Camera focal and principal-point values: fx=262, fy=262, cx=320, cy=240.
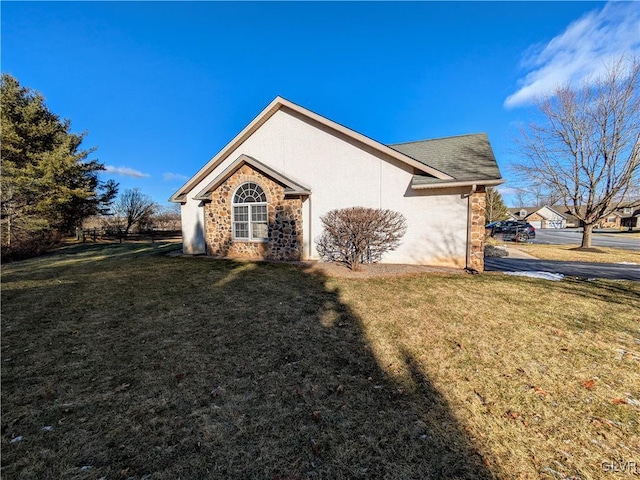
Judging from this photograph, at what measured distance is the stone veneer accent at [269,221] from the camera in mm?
10492

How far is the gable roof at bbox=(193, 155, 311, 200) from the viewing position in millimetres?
10156

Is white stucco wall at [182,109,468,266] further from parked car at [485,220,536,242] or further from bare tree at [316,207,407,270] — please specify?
parked car at [485,220,536,242]

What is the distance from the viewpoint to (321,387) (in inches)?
117

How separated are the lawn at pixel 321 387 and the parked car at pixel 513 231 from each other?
58.3ft

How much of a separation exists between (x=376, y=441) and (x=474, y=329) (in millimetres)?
3011

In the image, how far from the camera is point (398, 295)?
6.10 m

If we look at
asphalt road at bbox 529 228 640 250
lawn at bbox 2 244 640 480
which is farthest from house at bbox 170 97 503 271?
asphalt road at bbox 529 228 640 250

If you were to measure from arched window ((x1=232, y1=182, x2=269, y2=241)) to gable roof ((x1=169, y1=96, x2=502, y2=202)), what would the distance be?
95.0 inches

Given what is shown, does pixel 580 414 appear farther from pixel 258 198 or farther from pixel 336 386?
pixel 258 198

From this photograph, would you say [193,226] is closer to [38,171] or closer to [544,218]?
[38,171]

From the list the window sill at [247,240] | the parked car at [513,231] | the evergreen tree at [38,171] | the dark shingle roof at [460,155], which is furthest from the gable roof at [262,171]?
the parked car at [513,231]

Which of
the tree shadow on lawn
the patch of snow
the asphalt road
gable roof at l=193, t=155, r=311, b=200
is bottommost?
the tree shadow on lawn

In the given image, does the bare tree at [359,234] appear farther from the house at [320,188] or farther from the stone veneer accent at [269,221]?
the stone veneer accent at [269,221]

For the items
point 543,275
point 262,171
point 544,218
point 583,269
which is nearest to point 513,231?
point 583,269
